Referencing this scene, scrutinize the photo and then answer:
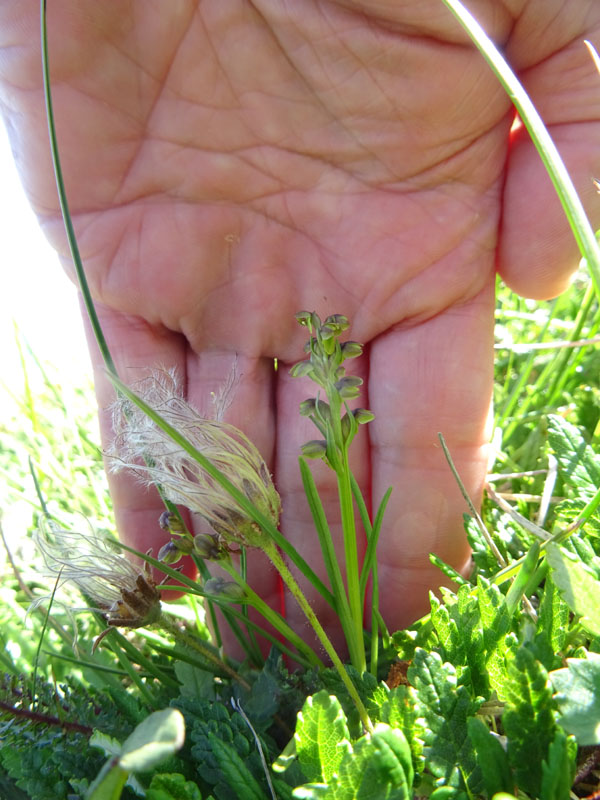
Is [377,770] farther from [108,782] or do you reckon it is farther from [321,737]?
[108,782]

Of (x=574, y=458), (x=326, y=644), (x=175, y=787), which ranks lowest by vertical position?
(x=175, y=787)

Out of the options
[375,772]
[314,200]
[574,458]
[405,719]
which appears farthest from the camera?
[314,200]

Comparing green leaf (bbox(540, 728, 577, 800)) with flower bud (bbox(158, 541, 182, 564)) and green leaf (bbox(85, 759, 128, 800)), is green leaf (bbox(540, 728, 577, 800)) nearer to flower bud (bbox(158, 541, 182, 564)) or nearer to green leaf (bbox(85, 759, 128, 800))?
green leaf (bbox(85, 759, 128, 800))

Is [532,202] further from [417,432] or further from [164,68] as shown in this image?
[164,68]

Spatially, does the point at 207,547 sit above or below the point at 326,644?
above

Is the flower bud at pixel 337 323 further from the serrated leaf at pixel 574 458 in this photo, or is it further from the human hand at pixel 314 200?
the human hand at pixel 314 200

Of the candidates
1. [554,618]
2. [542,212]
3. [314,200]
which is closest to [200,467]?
[554,618]

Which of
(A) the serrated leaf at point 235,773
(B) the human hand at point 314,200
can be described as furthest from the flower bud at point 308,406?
(B) the human hand at point 314,200
